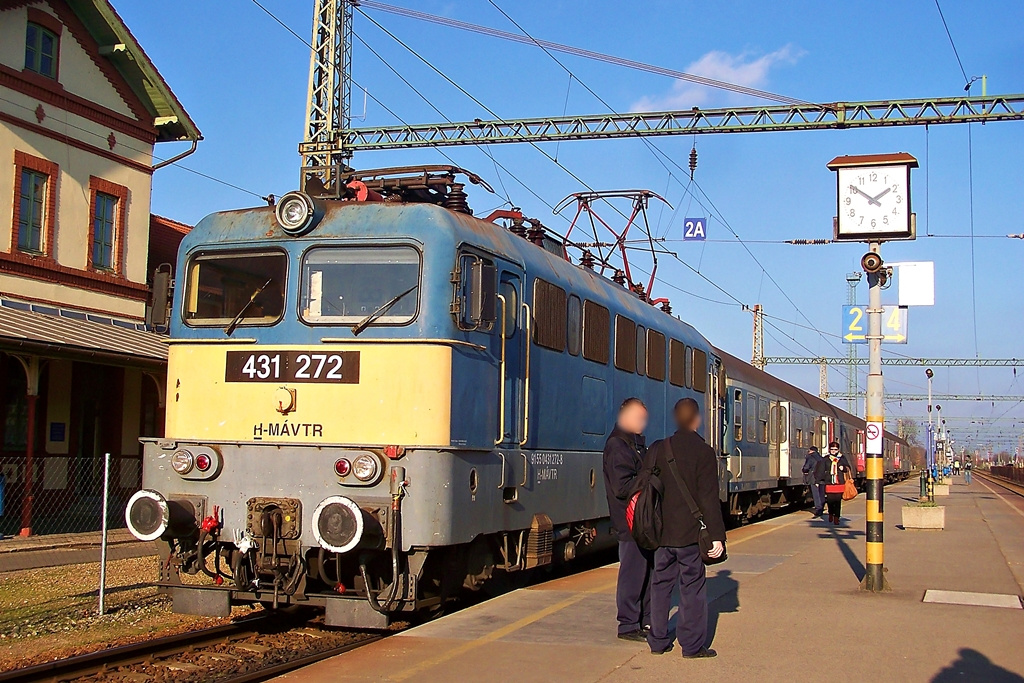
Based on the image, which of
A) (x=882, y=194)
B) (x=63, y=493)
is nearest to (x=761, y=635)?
(x=882, y=194)

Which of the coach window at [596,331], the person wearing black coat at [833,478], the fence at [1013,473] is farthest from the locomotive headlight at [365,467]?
the fence at [1013,473]

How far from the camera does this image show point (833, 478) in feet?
71.2

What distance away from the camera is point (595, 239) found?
53.7 feet

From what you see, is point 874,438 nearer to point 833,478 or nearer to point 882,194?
point 882,194

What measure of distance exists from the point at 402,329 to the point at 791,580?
18.6 feet

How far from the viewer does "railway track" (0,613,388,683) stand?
763 centimetres


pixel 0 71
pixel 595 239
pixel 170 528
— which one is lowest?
pixel 170 528

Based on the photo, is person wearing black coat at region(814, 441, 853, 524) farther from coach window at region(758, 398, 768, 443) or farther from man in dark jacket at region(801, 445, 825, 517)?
coach window at region(758, 398, 768, 443)

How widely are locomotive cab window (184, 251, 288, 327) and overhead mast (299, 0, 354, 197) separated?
12883 mm

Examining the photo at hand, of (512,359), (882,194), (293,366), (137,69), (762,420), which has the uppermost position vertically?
(137,69)

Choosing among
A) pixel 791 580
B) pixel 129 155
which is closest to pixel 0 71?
pixel 129 155

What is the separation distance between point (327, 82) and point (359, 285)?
47.3 feet

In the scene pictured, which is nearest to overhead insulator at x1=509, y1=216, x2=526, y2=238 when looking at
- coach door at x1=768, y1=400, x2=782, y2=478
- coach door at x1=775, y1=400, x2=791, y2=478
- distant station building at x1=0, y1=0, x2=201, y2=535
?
distant station building at x1=0, y1=0, x2=201, y2=535

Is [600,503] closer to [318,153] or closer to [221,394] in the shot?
[221,394]
